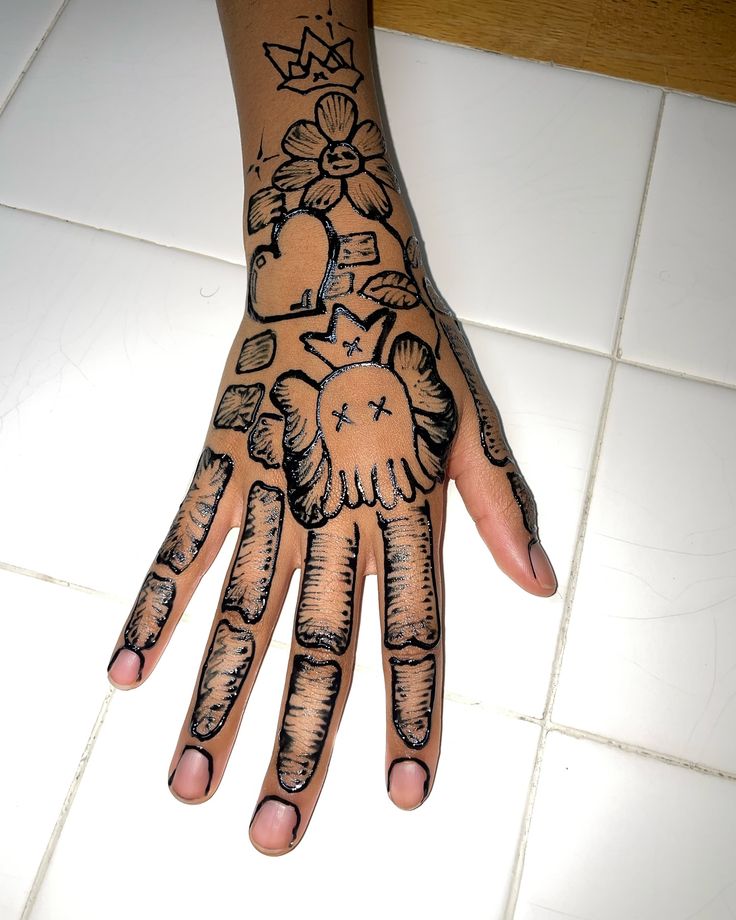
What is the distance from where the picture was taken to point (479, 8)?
1.01 metres

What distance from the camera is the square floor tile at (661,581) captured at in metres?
0.70

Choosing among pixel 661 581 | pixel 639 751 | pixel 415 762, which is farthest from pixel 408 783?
pixel 661 581

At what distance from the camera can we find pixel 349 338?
72 centimetres

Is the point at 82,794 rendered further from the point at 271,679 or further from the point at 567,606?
the point at 567,606

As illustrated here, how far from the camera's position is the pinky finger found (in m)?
0.67

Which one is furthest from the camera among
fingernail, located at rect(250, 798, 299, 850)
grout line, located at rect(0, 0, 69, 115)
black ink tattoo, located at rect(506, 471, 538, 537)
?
grout line, located at rect(0, 0, 69, 115)

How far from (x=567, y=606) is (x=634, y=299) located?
0.38 metres

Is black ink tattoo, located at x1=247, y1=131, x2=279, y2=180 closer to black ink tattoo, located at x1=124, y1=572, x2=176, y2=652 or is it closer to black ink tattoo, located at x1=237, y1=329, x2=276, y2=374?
black ink tattoo, located at x1=237, y1=329, x2=276, y2=374

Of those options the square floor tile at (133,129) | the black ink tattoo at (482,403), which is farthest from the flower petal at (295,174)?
the black ink tattoo at (482,403)

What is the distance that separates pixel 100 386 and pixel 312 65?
1.46 ft

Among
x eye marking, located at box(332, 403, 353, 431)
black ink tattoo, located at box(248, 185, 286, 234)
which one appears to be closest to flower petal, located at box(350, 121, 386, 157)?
black ink tattoo, located at box(248, 185, 286, 234)

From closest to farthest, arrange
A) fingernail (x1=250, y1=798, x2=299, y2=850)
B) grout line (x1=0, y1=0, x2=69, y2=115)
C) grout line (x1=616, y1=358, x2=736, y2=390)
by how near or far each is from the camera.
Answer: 1. fingernail (x1=250, y1=798, x2=299, y2=850)
2. grout line (x1=616, y1=358, x2=736, y2=390)
3. grout line (x1=0, y1=0, x2=69, y2=115)

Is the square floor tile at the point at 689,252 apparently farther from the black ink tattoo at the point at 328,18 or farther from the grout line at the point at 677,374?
the black ink tattoo at the point at 328,18

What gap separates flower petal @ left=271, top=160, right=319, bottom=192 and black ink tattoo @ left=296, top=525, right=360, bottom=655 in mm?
387
